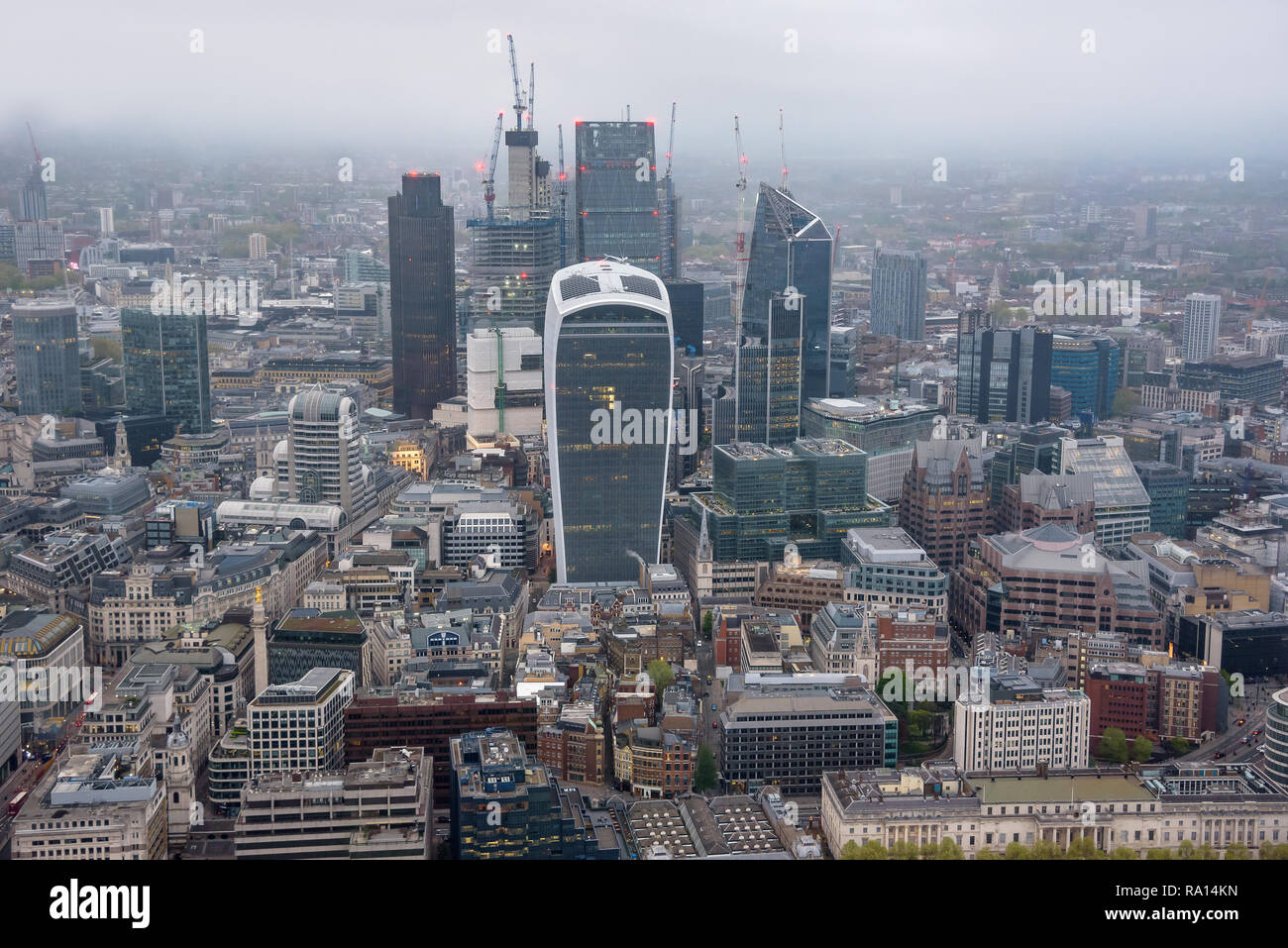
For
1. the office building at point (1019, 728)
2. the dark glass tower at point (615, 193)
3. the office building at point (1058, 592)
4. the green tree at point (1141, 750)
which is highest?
the dark glass tower at point (615, 193)

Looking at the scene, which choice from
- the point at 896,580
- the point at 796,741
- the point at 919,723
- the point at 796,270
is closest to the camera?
the point at 796,741

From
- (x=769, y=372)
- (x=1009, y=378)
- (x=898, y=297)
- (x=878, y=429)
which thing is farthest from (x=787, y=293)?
(x=898, y=297)

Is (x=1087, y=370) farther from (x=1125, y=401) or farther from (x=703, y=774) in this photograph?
(x=703, y=774)

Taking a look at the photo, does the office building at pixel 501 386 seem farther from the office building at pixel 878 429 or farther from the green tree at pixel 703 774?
the green tree at pixel 703 774

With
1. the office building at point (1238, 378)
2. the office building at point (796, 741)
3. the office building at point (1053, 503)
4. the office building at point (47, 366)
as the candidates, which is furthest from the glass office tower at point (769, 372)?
the office building at point (47, 366)

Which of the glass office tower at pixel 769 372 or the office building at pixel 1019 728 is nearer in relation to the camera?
the office building at pixel 1019 728

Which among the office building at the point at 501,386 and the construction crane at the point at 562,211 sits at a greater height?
the construction crane at the point at 562,211
